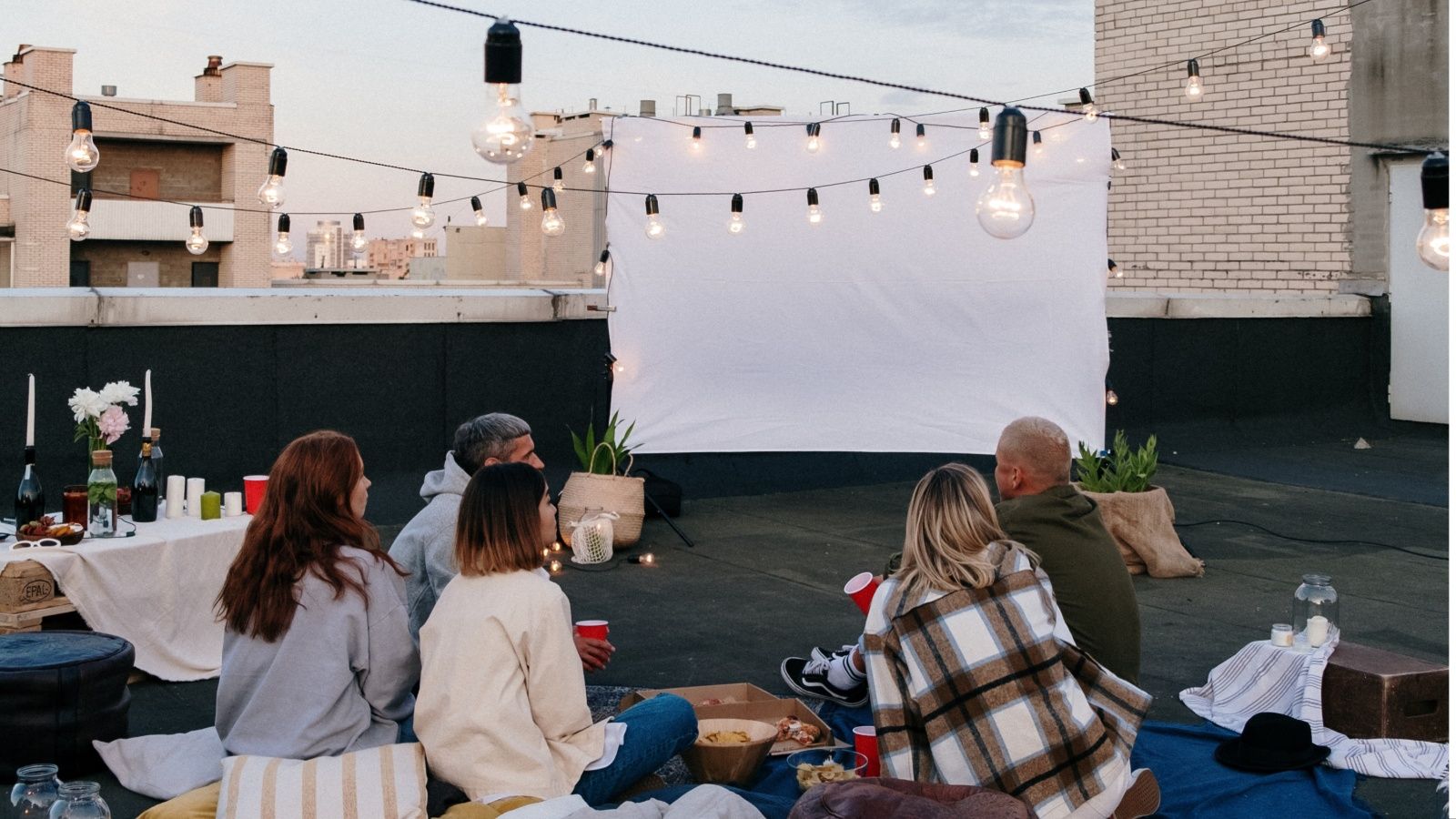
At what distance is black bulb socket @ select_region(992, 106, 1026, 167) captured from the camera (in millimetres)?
3426

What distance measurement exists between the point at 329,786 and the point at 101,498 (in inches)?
95.8

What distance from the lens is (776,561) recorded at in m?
8.05

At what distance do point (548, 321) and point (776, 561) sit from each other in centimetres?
276

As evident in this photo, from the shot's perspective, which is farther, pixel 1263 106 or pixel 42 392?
pixel 1263 106

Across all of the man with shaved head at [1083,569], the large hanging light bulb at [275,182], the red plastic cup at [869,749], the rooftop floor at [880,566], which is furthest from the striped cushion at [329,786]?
the large hanging light bulb at [275,182]

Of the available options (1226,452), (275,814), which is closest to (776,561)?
(275,814)

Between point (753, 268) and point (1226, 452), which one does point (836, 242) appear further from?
point (1226, 452)

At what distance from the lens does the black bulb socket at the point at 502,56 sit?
359 cm

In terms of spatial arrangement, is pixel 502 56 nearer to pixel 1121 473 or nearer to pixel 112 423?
pixel 112 423

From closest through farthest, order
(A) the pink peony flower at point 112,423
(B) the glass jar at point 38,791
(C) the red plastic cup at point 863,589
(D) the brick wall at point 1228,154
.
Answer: (B) the glass jar at point 38,791 < (C) the red plastic cup at point 863,589 < (A) the pink peony flower at point 112,423 < (D) the brick wall at point 1228,154

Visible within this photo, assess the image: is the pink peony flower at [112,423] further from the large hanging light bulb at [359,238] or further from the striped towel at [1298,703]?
the striped towel at [1298,703]

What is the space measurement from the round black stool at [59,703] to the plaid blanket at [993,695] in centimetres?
243

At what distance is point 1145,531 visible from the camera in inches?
300

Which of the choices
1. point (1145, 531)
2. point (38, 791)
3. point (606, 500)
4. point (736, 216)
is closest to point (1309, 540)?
point (1145, 531)
